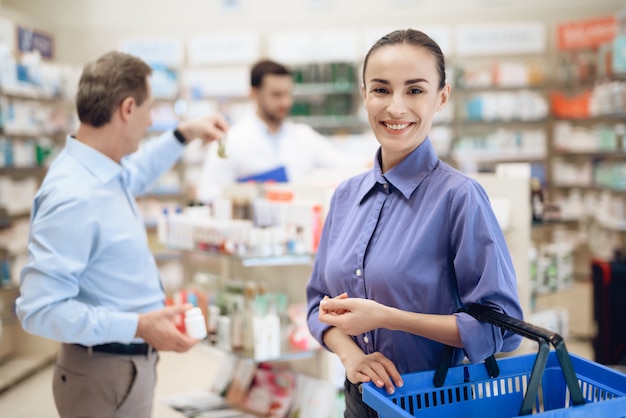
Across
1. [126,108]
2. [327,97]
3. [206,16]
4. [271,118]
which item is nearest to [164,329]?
[126,108]

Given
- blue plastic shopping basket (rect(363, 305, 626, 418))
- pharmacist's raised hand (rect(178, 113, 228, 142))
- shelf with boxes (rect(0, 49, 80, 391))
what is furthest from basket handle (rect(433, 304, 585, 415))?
shelf with boxes (rect(0, 49, 80, 391))

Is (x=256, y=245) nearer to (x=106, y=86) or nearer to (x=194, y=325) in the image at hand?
(x=194, y=325)

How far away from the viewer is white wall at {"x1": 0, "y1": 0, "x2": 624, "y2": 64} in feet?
30.8

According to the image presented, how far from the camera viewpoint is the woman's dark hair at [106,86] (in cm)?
224

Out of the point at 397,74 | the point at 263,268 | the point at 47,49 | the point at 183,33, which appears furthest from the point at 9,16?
the point at 397,74

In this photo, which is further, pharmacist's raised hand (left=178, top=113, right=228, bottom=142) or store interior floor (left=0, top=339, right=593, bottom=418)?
store interior floor (left=0, top=339, right=593, bottom=418)

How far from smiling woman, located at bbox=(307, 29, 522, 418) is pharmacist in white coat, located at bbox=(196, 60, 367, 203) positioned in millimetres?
2930

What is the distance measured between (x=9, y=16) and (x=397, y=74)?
694 cm

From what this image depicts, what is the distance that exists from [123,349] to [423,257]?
1.28 meters

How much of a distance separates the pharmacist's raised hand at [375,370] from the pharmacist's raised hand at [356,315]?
8cm

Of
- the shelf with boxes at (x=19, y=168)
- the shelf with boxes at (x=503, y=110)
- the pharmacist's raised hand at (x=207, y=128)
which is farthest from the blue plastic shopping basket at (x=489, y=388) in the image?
the shelf with boxes at (x=503, y=110)

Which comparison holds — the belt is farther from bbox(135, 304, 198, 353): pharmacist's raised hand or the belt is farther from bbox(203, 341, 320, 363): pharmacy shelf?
bbox(203, 341, 320, 363): pharmacy shelf

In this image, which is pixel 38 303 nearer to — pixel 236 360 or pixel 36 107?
pixel 236 360

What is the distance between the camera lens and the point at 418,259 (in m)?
1.49
